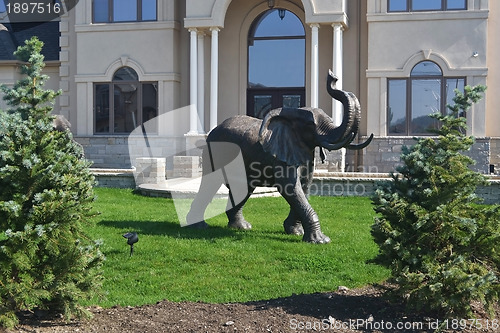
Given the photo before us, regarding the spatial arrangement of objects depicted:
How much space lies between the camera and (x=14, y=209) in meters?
4.97

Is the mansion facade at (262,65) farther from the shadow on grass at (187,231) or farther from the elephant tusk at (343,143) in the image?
the elephant tusk at (343,143)

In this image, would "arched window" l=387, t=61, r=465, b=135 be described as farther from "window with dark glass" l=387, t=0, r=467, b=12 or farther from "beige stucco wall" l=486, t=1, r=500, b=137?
"window with dark glass" l=387, t=0, r=467, b=12

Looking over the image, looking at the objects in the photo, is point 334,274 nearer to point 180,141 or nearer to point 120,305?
point 120,305

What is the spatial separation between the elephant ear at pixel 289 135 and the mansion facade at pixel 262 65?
10156mm

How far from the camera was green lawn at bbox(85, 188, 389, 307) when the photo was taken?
6.93 meters

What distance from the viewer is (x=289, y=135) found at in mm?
9328

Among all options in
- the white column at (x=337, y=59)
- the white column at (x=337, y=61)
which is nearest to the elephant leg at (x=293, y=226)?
the white column at (x=337, y=61)

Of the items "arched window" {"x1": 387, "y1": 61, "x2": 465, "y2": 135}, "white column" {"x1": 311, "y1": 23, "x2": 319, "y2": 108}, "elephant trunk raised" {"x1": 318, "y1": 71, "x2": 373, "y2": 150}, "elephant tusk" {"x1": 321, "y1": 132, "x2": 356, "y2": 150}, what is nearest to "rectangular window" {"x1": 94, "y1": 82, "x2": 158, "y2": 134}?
"white column" {"x1": 311, "y1": 23, "x2": 319, "y2": 108}

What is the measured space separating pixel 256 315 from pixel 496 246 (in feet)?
7.33

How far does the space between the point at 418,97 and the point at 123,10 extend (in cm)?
1073

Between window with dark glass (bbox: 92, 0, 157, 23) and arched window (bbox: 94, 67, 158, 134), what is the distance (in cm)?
182

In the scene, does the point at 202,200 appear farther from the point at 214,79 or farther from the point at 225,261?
the point at 214,79

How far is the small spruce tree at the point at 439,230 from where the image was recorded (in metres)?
5.30

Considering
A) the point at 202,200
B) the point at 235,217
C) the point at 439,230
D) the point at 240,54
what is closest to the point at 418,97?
the point at 240,54
